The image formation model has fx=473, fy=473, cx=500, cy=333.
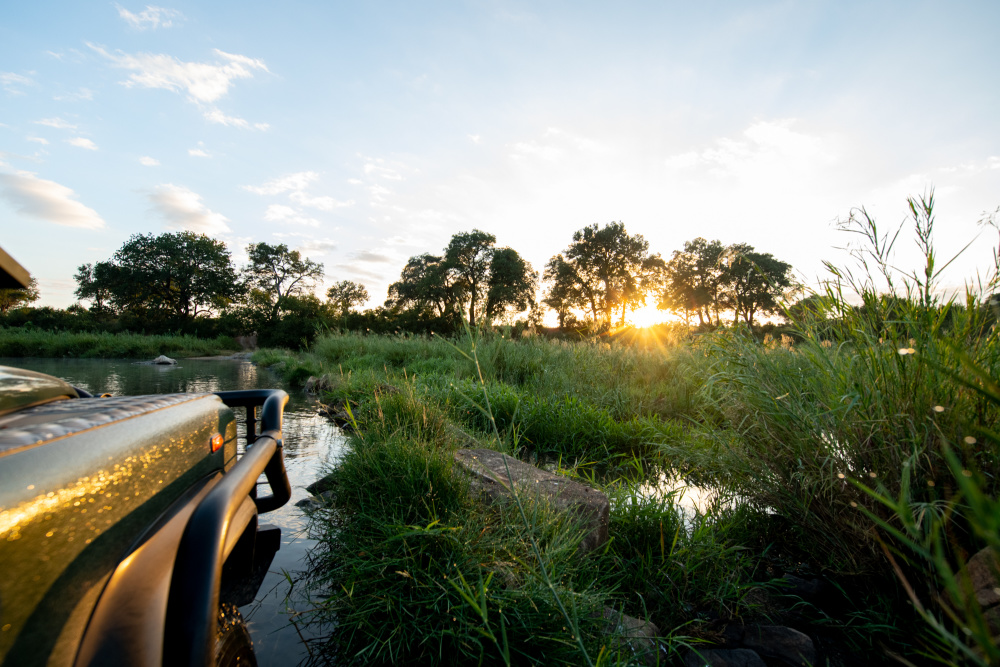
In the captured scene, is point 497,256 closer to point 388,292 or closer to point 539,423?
point 388,292

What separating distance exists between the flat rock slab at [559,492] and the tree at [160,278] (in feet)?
132

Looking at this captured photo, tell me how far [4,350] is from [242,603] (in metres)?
26.9

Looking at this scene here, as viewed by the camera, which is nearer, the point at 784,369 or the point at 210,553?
the point at 210,553

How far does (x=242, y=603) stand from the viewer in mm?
2336

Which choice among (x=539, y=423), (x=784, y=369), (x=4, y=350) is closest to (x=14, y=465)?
(x=784, y=369)

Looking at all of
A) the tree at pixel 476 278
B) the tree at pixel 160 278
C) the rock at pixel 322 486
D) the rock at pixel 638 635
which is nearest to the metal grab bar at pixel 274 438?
the rock at pixel 638 635

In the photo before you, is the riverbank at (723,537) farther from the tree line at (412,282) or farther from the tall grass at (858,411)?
the tree line at (412,282)

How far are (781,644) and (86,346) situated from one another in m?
29.0

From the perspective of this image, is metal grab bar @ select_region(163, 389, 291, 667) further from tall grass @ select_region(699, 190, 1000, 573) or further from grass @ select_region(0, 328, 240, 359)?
grass @ select_region(0, 328, 240, 359)

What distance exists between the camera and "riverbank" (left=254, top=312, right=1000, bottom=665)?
195 centimetres

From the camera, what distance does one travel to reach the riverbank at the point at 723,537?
6.39 feet

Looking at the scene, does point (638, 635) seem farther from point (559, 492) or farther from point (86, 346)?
point (86, 346)

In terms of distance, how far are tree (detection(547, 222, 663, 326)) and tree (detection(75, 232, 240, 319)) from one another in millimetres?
27567

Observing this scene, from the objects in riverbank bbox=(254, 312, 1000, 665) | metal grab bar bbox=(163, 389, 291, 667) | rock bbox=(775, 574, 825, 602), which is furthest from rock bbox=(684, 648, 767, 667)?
metal grab bar bbox=(163, 389, 291, 667)
